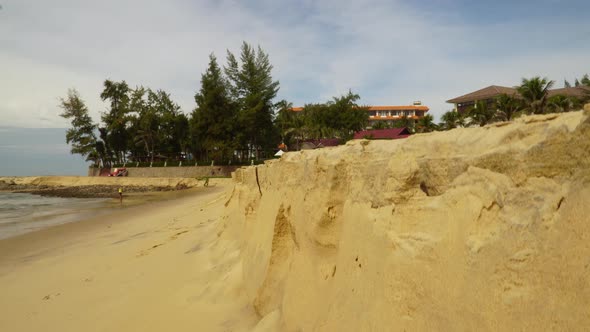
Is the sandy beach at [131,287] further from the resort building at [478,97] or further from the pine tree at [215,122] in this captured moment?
the resort building at [478,97]

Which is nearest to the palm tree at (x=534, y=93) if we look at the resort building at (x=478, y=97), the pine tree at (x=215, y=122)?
the resort building at (x=478, y=97)

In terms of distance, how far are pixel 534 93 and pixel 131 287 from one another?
90.6ft

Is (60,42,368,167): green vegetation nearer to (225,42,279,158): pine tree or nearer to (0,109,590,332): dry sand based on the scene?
(225,42,279,158): pine tree

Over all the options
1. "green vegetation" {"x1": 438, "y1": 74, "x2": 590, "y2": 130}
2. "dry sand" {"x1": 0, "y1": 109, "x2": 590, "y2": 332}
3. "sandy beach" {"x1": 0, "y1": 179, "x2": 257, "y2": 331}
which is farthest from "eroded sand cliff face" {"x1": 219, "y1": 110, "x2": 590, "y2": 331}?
"green vegetation" {"x1": 438, "y1": 74, "x2": 590, "y2": 130}

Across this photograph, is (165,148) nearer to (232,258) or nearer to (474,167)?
(232,258)

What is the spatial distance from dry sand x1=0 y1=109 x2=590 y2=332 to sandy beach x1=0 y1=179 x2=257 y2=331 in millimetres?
34

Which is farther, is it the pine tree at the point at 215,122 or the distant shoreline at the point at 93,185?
the pine tree at the point at 215,122

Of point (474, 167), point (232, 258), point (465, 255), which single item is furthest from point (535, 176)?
point (232, 258)

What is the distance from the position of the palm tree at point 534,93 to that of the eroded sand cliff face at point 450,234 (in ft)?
88.0

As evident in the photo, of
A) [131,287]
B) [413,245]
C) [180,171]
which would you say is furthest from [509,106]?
[180,171]

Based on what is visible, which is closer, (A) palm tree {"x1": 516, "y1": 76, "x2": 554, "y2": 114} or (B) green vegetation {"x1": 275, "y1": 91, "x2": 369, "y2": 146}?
(A) palm tree {"x1": 516, "y1": 76, "x2": 554, "y2": 114}

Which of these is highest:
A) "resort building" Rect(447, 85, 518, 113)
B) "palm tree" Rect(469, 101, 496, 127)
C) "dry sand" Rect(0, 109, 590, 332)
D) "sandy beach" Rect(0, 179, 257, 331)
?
"resort building" Rect(447, 85, 518, 113)

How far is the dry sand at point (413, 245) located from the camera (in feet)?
4.23

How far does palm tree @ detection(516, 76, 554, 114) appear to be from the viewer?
25.3 m
